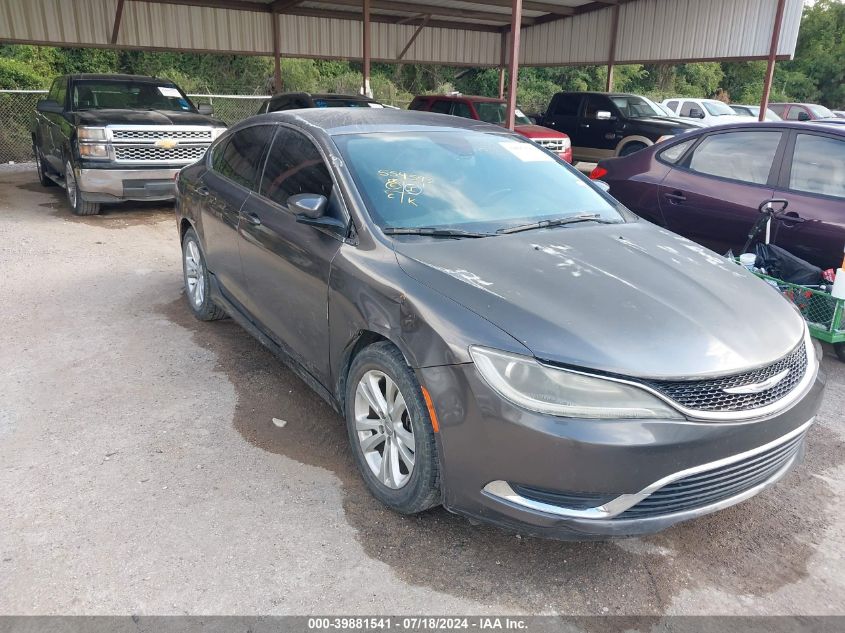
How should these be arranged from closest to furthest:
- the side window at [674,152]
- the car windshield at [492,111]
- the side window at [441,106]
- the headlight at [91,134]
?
the side window at [674,152]
the headlight at [91,134]
the car windshield at [492,111]
the side window at [441,106]

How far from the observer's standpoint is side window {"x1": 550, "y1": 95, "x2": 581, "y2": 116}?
1649 centimetres

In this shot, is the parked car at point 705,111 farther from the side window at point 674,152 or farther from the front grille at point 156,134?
the front grille at point 156,134

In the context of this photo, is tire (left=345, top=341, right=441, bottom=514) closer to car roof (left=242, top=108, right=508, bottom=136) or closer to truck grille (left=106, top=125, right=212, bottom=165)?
car roof (left=242, top=108, right=508, bottom=136)

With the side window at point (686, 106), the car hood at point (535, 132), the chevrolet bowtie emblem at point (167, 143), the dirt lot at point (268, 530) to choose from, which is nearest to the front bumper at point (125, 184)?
the chevrolet bowtie emblem at point (167, 143)

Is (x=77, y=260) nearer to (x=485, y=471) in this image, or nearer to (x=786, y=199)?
(x=485, y=471)

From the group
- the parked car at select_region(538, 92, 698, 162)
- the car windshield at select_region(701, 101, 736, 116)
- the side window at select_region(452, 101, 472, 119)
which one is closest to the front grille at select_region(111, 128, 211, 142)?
the side window at select_region(452, 101, 472, 119)

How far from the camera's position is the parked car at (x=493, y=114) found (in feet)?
41.5

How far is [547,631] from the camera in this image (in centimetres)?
241

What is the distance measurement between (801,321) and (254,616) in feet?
8.66

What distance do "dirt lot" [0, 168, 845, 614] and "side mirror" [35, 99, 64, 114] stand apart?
6112 mm

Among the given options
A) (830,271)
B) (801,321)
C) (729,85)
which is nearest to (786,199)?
(830,271)

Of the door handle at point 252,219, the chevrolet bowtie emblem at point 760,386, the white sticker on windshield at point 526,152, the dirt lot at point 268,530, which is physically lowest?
the dirt lot at point 268,530

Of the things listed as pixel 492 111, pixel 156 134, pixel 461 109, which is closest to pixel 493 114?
pixel 492 111

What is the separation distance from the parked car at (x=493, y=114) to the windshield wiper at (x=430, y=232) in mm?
9725
